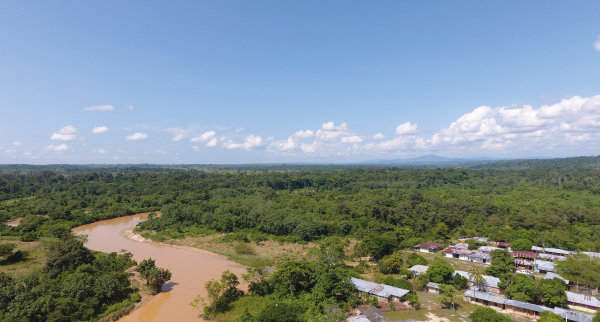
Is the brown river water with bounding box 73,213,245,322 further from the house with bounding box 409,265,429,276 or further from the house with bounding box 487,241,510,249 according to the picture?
the house with bounding box 487,241,510,249

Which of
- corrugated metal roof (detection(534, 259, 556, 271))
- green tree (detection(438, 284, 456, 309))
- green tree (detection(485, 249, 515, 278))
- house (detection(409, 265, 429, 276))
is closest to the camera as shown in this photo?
green tree (detection(438, 284, 456, 309))

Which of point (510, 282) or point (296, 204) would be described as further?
→ point (296, 204)

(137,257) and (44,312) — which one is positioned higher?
(44,312)

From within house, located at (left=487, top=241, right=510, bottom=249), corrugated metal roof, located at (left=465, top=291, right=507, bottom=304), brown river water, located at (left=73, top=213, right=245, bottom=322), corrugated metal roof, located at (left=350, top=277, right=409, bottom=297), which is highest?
corrugated metal roof, located at (left=350, top=277, right=409, bottom=297)

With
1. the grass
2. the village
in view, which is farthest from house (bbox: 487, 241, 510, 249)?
the grass

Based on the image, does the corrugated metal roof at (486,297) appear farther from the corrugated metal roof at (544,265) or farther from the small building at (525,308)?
the corrugated metal roof at (544,265)

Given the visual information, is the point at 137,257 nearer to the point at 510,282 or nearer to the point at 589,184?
the point at 510,282

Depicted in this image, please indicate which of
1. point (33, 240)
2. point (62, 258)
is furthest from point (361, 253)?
point (33, 240)
